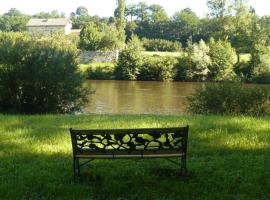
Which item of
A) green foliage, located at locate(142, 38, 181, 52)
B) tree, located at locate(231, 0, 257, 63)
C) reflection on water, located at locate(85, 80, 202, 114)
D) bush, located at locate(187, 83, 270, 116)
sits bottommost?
reflection on water, located at locate(85, 80, 202, 114)

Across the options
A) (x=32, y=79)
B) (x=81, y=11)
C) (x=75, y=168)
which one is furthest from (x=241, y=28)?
(x=81, y=11)

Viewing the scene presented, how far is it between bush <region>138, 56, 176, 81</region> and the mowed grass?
184 ft

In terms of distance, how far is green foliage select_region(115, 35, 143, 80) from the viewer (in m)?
65.1

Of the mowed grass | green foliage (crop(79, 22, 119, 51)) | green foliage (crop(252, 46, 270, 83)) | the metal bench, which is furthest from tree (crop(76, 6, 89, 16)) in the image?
the metal bench

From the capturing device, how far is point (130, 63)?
65.3m

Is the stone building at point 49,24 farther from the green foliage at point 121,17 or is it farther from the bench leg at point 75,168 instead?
the bench leg at point 75,168

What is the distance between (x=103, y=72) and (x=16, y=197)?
6085cm

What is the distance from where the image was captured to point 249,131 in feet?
28.9

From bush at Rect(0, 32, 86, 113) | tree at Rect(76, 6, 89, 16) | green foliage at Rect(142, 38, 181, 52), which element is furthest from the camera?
tree at Rect(76, 6, 89, 16)

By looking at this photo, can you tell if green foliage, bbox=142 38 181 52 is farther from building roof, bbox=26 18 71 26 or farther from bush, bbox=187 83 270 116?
bush, bbox=187 83 270 116

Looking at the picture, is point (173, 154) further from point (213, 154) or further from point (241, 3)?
point (241, 3)

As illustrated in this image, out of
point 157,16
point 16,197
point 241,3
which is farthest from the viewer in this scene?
point 157,16

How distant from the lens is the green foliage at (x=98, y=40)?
78.8m

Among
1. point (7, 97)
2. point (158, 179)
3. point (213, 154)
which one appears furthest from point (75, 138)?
point (7, 97)
